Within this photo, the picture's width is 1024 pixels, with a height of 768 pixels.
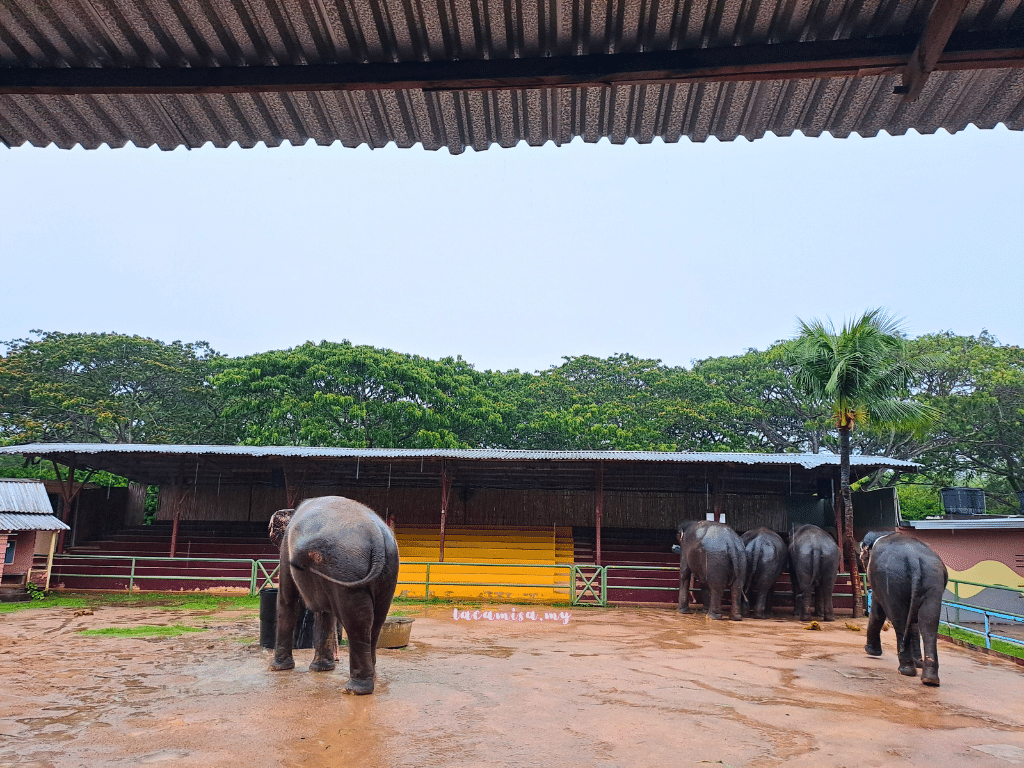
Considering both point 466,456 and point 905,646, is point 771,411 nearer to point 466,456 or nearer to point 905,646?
point 466,456

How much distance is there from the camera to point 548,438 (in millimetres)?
29094

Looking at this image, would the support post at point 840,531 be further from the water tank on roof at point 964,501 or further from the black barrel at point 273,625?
the black barrel at point 273,625

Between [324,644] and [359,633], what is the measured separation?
3.76 ft

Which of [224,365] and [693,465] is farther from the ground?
[224,365]

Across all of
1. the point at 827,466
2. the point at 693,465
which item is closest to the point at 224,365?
the point at 693,465

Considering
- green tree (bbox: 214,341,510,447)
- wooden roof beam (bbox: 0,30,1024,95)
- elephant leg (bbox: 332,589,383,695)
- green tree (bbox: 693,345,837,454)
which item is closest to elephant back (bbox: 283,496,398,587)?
elephant leg (bbox: 332,589,383,695)

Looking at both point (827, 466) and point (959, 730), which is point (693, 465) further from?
point (959, 730)

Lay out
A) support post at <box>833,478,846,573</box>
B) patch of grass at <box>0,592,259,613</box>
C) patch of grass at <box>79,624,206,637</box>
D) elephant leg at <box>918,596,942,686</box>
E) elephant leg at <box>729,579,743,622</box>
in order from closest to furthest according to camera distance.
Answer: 1. elephant leg at <box>918,596,942,686</box>
2. patch of grass at <box>79,624,206,637</box>
3. elephant leg at <box>729,579,743,622</box>
4. patch of grass at <box>0,592,259,613</box>
5. support post at <box>833,478,846,573</box>

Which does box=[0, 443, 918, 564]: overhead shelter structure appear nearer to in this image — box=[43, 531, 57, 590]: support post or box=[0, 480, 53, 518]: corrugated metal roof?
box=[43, 531, 57, 590]: support post

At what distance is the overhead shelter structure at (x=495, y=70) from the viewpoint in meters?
2.80

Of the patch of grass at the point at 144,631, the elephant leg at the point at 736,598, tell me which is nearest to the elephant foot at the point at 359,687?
the patch of grass at the point at 144,631

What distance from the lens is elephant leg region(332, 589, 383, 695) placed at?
233 inches

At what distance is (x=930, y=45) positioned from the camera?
2.64 m

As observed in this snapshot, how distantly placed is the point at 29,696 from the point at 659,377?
28221mm
